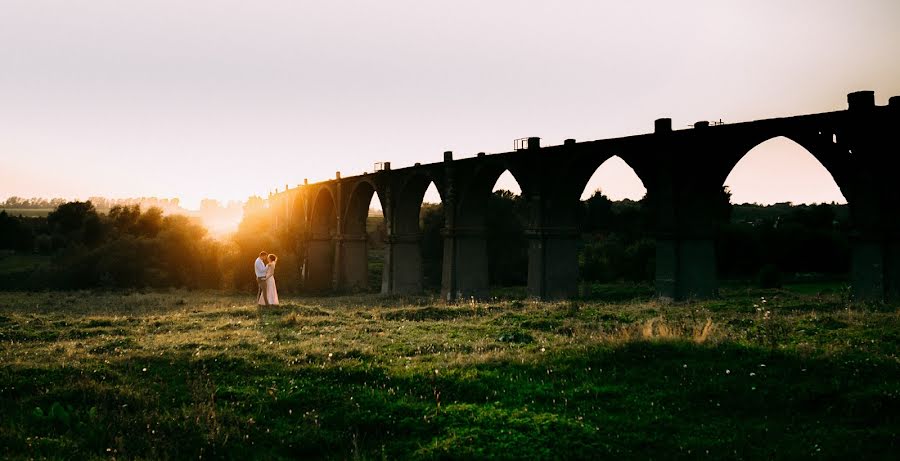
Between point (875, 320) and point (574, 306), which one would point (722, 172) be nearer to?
point (574, 306)

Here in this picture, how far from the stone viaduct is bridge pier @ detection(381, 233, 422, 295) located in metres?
0.06

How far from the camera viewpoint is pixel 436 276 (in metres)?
58.9

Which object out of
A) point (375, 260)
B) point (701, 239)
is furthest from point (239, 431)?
point (375, 260)

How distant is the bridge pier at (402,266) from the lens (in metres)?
37.0

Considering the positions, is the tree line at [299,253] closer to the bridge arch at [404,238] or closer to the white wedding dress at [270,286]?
the bridge arch at [404,238]

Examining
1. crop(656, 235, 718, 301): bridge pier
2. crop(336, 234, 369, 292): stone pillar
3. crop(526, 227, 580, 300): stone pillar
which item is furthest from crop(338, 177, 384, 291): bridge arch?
crop(656, 235, 718, 301): bridge pier

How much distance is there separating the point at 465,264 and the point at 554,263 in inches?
231

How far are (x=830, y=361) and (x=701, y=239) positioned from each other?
48.5ft

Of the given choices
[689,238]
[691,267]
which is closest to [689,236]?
[689,238]

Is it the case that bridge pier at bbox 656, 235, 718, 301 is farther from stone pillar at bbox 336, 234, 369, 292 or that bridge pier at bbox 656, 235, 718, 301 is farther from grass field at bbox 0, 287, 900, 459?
stone pillar at bbox 336, 234, 369, 292

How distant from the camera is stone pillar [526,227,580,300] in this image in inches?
1086

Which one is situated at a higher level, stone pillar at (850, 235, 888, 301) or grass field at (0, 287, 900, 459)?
stone pillar at (850, 235, 888, 301)

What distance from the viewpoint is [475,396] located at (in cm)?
854

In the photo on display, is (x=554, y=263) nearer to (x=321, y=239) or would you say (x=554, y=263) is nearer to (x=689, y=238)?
(x=689, y=238)
